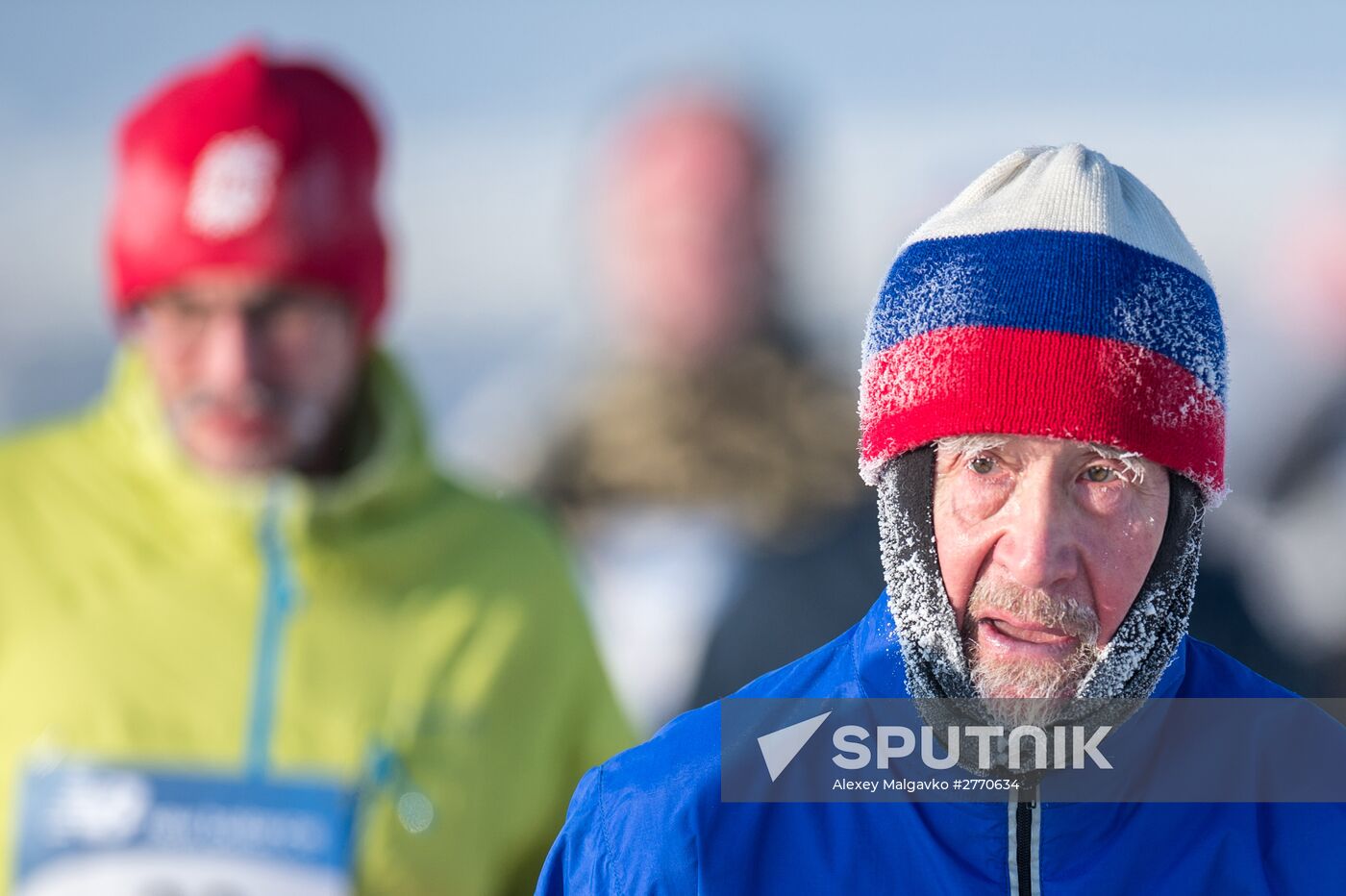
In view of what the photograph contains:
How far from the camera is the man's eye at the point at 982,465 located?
220 cm

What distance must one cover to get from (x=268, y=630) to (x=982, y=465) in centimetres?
159

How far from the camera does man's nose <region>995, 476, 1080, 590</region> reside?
6.94 feet

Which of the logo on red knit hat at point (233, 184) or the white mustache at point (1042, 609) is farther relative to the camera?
the logo on red knit hat at point (233, 184)

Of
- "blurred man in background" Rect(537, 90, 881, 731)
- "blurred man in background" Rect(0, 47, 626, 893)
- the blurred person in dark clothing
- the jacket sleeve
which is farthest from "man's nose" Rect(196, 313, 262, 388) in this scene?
the blurred person in dark clothing

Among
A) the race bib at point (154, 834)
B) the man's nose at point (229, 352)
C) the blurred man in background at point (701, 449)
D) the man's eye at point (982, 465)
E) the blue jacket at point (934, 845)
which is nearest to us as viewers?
the blue jacket at point (934, 845)

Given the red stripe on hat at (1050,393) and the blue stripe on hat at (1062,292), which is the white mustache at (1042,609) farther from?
the blue stripe on hat at (1062,292)

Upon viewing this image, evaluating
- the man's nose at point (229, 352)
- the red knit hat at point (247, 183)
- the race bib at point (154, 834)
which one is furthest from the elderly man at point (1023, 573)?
the red knit hat at point (247, 183)

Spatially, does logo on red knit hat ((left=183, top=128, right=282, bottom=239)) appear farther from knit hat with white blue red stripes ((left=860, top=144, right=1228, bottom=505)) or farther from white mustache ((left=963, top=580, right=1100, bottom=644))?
white mustache ((left=963, top=580, right=1100, bottom=644))

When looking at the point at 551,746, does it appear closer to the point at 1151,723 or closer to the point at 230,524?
the point at 230,524

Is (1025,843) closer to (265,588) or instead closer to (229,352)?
(265,588)

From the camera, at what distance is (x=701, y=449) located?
17.4ft

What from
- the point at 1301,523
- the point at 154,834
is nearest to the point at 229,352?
the point at 154,834

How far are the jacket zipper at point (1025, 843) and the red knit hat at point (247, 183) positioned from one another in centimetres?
202

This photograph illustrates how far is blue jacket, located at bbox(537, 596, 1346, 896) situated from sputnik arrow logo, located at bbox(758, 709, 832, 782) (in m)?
0.04
